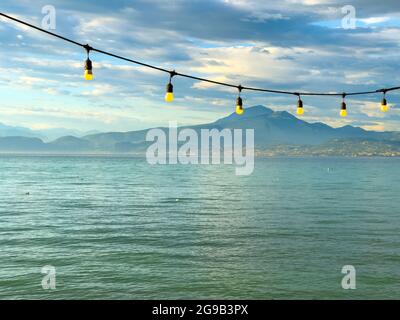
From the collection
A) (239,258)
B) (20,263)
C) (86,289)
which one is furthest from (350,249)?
(20,263)

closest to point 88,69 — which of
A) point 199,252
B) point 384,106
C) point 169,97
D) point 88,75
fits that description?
point 88,75

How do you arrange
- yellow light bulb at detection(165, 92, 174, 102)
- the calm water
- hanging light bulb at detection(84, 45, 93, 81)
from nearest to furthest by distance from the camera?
hanging light bulb at detection(84, 45, 93, 81) → yellow light bulb at detection(165, 92, 174, 102) → the calm water

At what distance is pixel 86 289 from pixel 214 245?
48.6 feet

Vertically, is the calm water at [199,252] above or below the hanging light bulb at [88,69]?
below

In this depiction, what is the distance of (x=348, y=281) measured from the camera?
27.7 meters

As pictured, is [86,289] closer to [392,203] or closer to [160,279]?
[160,279]

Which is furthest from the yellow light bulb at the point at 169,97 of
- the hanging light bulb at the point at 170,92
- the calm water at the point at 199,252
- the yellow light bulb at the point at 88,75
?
the calm water at the point at 199,252

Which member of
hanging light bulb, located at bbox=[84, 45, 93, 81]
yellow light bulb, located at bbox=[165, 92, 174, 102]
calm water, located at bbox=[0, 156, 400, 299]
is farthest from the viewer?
calm water, located at bbox=[0, 156, 400, 299]

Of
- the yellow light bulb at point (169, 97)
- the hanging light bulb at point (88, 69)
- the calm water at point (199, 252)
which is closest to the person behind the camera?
the hanging light bulb at point (88, 69)

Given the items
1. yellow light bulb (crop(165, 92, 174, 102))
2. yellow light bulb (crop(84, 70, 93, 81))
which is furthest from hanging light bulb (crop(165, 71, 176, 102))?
yellow light bulb (crop(84, 70, 93, 81))

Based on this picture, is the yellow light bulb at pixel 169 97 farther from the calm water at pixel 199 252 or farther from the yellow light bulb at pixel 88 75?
the calm water at pixel 199 252

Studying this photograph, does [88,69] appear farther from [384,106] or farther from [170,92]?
[384,106]

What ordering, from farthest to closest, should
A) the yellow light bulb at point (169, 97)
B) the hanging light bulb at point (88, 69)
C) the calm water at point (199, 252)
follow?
the calm water at point (199, 252) < the yellow light bulb at point (169, 97) < the hanging light bulb at point (88, 69)

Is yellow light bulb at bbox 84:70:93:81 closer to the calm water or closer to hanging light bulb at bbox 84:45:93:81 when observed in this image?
hanging light bulb at bbox 84:45:93:81
